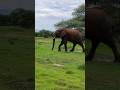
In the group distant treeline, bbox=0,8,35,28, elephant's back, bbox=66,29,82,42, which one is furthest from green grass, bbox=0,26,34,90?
elephant's back, bbox=66,29,82,42

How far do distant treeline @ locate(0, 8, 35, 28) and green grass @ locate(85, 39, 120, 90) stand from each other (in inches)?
24.4

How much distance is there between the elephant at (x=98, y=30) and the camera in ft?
10.6

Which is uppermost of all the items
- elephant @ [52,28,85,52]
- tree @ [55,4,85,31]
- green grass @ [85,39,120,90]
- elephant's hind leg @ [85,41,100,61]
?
tree @ [55,4,85,31]

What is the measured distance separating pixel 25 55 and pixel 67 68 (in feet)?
1.31

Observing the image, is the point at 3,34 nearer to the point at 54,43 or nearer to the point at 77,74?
the point at 54,43

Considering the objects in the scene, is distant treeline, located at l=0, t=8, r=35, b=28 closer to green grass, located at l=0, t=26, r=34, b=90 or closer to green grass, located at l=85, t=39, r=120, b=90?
green grass, located at l=0, t=26, r=34, b=90

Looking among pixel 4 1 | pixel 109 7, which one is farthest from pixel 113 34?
pixel 4 1

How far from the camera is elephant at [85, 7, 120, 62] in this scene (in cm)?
323

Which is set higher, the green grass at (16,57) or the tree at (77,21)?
the tree at (77,21)

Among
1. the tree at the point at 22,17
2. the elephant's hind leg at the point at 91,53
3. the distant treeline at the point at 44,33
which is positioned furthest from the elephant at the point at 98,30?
the tree at the point at 22,17

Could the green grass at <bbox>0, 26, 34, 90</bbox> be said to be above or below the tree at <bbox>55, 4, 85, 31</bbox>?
below

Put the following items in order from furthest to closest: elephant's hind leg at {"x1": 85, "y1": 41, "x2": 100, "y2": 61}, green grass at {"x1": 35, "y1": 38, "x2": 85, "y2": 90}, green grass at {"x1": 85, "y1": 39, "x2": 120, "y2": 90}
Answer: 1. elephant's hind leg at {"x1": 85, "y1": 41, "x2": 100, "y2": 61}
2. green grass at {"x1": 85, "y1": 39, "x2": 120, "y2": 90}
3. green grass at {"x1": 35, "y1": 38, "x2": 85, "y2": 90}

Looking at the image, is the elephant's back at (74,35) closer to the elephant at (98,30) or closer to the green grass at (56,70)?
the elephant at (98,30)

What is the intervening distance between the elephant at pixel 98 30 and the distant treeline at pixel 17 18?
1.80 feet
